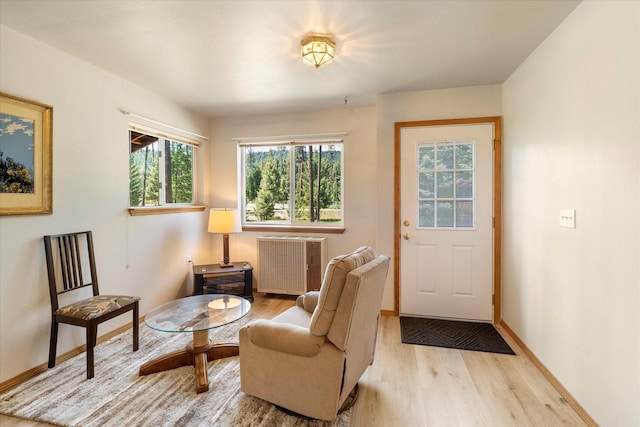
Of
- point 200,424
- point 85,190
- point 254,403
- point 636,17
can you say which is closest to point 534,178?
point 636,17

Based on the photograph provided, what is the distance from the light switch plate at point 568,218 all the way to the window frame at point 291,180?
2.30 meters

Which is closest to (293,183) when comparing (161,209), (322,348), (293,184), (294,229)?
(293,184)

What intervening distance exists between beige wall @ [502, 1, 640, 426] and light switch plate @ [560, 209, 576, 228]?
0.13 feet

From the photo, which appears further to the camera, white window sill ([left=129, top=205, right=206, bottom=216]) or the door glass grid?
the door glass grid

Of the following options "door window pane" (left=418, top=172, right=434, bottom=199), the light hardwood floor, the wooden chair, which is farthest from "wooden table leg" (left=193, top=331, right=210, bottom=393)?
"door window pane" (left=418, top=172, right=434, bottom=199)

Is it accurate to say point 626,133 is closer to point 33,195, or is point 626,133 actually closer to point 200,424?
point 200,424

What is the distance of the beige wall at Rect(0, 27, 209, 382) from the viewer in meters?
2.17

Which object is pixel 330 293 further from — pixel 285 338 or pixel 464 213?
pixel 464 213

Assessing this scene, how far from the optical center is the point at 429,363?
8.06ft

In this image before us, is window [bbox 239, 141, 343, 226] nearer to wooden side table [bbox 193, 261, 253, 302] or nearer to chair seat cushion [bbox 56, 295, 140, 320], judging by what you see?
wooden side table [bbox 193, 261, 253, 302]

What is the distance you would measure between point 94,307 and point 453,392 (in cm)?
258

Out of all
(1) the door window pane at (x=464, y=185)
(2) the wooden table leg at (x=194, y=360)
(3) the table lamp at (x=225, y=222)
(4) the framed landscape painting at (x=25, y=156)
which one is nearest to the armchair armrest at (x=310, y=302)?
(2) the wooden table leg at (x=194, y=360)

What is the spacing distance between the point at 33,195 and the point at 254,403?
216cm

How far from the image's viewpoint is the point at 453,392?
2080 mm
